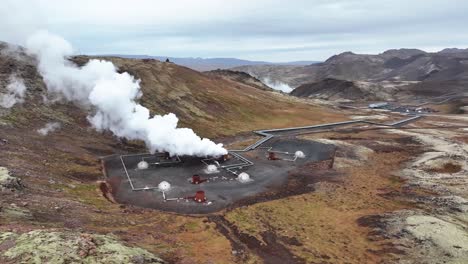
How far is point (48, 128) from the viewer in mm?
66562

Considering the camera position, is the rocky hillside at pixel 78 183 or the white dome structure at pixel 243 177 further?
the white dome structure at pixel 243 177

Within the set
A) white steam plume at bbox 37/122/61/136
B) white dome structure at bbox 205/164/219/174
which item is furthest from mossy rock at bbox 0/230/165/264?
white steam plume at bbox 37/122/61/136

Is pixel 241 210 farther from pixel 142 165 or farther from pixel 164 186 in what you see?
pixel 142 165

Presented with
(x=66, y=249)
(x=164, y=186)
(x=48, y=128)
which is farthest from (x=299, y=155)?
(x=66, y=249)

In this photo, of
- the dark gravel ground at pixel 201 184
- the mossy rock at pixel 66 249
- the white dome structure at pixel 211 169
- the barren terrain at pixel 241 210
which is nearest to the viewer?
the mossy rock at pixel 66 249

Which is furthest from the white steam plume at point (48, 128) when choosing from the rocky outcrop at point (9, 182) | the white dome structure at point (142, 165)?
the rocky outcrop at point (9, 182)

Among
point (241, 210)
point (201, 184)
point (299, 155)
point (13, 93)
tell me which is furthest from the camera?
point (13, 93)

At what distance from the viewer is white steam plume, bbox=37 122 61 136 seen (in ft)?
211

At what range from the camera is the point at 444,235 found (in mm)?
35344

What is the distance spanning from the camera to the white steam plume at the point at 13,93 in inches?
2660

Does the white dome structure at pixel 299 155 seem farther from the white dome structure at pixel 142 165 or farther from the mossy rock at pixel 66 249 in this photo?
the mossy rock at pixel 66 249

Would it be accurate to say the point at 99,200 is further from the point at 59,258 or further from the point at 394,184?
the point at 394,184

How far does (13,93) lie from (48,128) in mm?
11121

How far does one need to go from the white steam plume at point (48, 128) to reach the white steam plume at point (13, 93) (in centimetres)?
732
